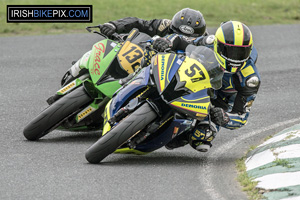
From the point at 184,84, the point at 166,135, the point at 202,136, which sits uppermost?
the point at 184,84

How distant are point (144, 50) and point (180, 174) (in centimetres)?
180

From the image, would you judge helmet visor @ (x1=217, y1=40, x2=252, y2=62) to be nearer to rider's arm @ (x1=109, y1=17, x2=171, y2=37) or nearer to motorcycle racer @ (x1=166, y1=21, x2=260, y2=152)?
motorcycle racer @ (x1=166, y1=21, x2=260, y2=152)

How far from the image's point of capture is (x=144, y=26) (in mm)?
→ 8938

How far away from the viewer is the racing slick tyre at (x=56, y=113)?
7.68 meters

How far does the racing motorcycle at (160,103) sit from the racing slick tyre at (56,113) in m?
0.68

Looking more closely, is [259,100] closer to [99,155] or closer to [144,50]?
[144,50]

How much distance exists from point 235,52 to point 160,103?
0.96 metres

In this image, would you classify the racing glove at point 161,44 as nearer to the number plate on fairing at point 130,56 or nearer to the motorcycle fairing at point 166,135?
the number plate on fairing at point 130,56

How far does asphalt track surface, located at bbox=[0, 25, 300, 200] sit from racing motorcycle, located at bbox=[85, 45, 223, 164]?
0.25 metres

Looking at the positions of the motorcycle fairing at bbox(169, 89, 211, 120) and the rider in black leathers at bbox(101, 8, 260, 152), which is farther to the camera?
the rider in black leathers at bbox(101, 8, 260, 152)

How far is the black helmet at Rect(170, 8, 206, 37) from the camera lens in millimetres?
8398

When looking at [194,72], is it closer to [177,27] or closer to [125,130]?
[125,130]

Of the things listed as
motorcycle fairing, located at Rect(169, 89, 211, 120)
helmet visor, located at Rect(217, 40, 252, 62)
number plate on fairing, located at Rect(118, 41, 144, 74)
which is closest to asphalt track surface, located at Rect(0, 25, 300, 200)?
motorcycle fairing, located at Rect(169, 89, 211, 120)

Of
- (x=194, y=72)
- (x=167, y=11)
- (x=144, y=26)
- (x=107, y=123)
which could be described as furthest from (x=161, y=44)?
(x=167, y=11)
